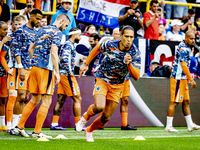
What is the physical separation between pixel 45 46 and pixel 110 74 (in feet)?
4.43

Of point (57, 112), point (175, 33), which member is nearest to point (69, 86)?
point (57, 112)

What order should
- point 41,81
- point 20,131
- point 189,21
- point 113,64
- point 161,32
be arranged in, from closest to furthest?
1. point 113,64
2. point 41,81
3. point 20,131
4. point 161,32
5. point 189,21

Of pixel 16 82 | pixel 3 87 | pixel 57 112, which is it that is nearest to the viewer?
pixel 16 82

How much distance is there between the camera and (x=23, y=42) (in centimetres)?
745

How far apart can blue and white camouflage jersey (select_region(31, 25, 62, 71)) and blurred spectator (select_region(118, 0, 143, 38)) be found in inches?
187

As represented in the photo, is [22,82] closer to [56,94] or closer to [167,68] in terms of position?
[56,94]

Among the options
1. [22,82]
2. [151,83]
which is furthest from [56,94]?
[151,83]

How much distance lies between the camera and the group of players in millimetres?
6172

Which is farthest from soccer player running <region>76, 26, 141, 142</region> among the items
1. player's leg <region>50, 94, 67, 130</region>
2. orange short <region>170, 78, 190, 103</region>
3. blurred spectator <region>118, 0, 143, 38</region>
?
blurred spectator <region>118, 0, 143, 38</region>

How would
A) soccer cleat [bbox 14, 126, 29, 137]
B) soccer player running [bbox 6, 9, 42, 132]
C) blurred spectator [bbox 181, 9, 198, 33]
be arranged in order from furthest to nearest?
blurred spectator [bbox 181, 9, 198, 33]
soccer player running [bbox 6, 9, 42, 132]
soccer cleat [bbox 14, 126, 29, 137]

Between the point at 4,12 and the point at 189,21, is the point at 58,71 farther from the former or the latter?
the point at 189,21

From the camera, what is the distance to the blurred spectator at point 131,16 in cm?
1101

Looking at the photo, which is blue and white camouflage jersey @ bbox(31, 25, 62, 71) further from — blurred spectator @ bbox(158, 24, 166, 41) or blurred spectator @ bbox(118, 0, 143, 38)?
blurred spectator @ bbox(158, 24, 166, 41)

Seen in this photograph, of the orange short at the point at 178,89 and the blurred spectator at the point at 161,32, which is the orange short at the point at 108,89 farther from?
the blurred spectator at the point at 161,32
